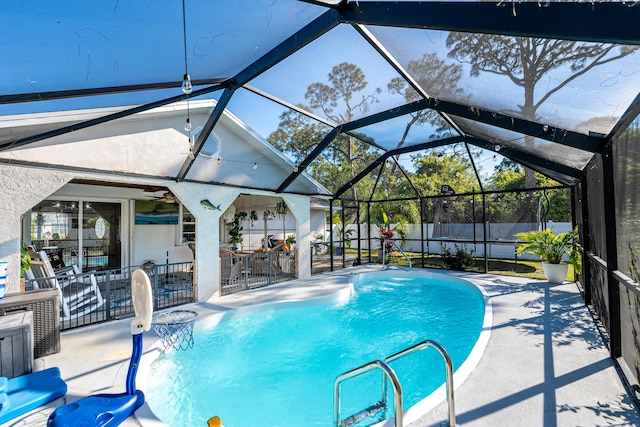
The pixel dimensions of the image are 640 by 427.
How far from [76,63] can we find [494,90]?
522 centimetres

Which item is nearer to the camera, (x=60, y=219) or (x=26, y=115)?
(x=26, y=115)

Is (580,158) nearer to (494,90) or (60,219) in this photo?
(494,90)

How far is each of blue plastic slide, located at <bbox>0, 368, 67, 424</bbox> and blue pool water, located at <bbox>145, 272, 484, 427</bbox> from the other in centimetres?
107

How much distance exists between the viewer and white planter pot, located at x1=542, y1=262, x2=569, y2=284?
8.91 meters

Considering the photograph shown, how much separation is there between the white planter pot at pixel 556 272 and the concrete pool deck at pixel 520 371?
1.87m

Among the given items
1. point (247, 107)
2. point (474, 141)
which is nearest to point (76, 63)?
point (247, 107)

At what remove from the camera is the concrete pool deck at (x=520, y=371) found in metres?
2.99

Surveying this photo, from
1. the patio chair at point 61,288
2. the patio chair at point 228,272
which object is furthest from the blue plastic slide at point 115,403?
the patio chair at point 228,272

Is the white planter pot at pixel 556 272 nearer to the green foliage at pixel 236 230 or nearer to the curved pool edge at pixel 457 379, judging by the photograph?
the curved pool edge at pixel 457 379

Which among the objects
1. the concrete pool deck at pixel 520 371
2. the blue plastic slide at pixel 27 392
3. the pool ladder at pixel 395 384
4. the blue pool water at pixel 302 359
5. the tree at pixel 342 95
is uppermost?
the tree at pixel 342 95

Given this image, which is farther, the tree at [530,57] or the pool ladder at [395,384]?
the tree at [530,57]

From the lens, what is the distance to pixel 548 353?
448cm

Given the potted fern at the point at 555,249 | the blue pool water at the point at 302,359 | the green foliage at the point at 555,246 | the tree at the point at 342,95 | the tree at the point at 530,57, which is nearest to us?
the tree at the point at 530,57

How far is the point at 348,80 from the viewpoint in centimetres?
571
